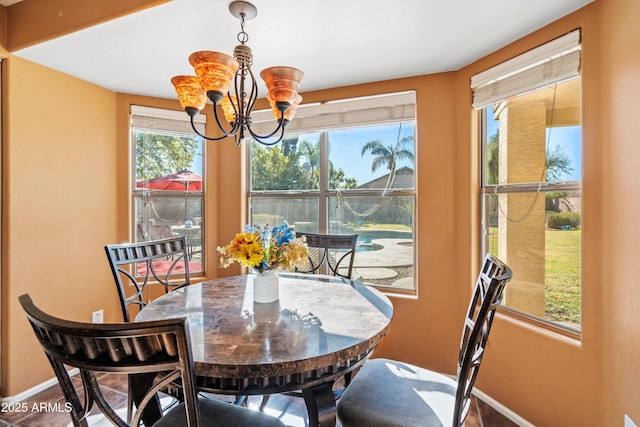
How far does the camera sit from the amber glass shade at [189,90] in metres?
1.42

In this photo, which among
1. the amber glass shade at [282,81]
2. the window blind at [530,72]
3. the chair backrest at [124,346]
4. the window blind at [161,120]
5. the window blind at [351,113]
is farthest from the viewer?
the window blind at [161,120]

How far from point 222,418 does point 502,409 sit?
5.99 ft

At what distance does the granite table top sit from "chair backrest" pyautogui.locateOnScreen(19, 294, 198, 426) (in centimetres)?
21

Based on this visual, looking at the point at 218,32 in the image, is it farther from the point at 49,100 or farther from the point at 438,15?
the point at 49,100

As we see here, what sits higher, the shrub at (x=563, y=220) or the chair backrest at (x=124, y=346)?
the shrub at (x=563, y=220)

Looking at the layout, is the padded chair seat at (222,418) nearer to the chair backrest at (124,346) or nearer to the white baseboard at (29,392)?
the chair backrest at (124,346)

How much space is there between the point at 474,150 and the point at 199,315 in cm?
208

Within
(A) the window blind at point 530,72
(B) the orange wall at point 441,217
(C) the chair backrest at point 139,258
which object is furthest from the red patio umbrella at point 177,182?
(A) the window blind at point 530,72

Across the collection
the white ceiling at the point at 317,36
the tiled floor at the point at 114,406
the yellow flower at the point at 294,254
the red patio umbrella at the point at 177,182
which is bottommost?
the tiled floor at the point at 114,406

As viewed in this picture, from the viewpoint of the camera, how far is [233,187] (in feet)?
9.95

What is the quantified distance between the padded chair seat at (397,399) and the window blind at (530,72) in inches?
68.2

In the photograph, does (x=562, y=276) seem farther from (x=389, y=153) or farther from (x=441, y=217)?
(x=389, y=153)

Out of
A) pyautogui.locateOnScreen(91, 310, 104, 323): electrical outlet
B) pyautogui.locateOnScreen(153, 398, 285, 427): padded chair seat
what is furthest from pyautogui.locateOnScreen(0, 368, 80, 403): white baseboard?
pyautogui.locateOnScreen(153, 398, 285, 427): padded chair seat

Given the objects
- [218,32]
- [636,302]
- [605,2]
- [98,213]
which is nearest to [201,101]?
[218,32]
